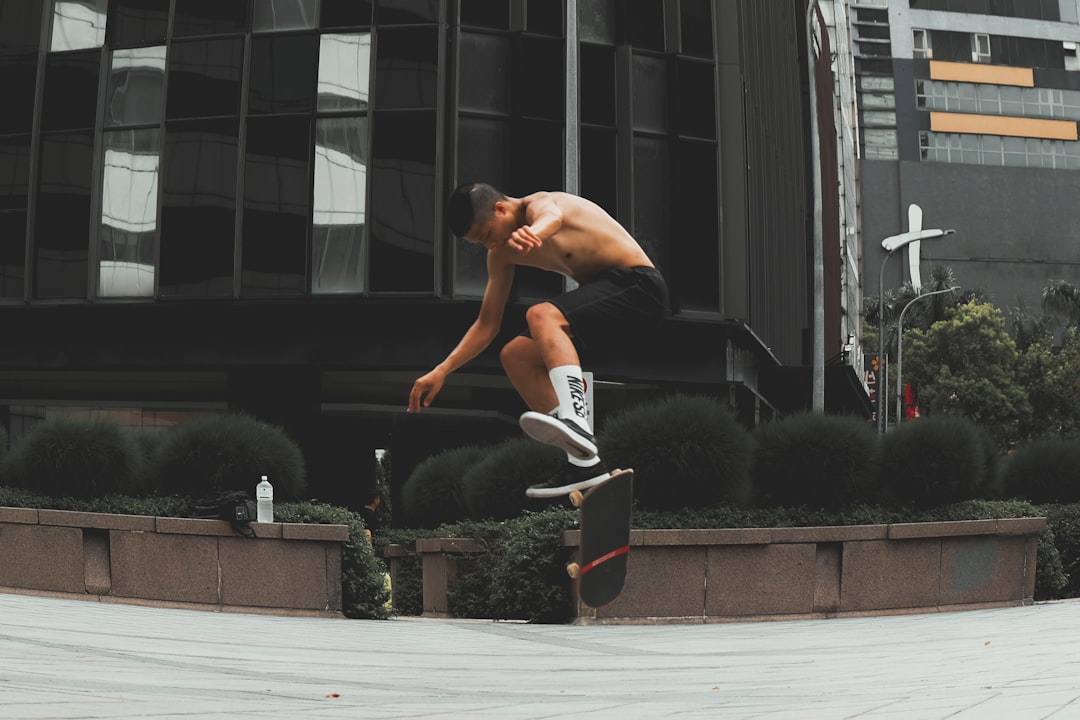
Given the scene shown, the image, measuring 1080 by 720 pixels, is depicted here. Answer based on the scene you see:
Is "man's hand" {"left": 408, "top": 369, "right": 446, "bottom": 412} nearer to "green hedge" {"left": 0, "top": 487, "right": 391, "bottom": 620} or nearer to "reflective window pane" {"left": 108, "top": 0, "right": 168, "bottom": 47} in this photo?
"green hedge" {"left": 0, "top": 487, "right": 391, "bottom": 620}

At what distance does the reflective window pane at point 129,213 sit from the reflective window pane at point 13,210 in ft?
6.38

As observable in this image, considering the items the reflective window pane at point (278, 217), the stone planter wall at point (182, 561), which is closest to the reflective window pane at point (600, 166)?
the reflective window pane at point (278, 217)

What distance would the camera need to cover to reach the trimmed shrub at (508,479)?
1427 cm

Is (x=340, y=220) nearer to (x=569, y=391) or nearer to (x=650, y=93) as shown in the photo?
(x=650, y=93)

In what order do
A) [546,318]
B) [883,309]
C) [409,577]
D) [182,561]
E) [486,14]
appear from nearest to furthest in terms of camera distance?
[546,318] → [182,561] → [409,577] → [486,14] → [883,309]

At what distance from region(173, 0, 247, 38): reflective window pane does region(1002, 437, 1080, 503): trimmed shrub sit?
1840 cm

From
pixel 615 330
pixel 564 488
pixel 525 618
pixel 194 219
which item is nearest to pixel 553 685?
pixel 564 488

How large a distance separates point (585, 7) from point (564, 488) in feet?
75.0

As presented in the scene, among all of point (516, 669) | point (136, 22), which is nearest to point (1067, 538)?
point (516, 669)

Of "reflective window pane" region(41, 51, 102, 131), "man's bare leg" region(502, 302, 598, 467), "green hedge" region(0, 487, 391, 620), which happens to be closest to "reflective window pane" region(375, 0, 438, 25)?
"reflective window pane" region(41, 51, 102, 131)

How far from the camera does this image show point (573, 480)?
6.30m

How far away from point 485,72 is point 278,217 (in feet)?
17.0

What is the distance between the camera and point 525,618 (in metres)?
12.9

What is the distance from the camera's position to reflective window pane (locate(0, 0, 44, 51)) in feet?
96.2
